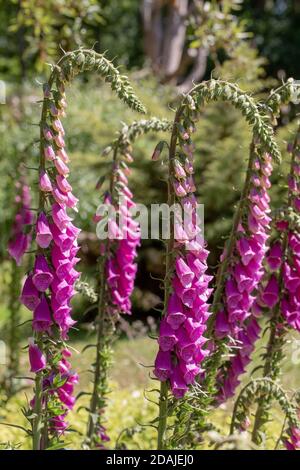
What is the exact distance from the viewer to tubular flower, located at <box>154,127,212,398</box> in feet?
6.86

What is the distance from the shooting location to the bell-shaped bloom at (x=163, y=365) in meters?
2.15

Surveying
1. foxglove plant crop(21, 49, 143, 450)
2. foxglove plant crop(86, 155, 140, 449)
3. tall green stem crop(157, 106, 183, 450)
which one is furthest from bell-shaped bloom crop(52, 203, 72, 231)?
foxglove plant crop(86, 155, 140, 449)

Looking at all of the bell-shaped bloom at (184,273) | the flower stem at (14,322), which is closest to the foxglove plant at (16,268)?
the flower stem at (14,322)

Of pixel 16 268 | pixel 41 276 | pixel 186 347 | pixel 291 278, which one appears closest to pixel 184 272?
pixel 186 347

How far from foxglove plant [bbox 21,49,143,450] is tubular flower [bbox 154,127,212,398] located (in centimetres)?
33

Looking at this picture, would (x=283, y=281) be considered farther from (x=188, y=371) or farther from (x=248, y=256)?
(x=188, y=371)

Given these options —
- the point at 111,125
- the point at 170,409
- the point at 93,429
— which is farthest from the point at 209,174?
the point at 170,409

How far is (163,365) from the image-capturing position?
215 centimetres

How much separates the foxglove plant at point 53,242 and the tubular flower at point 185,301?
1.08 feet

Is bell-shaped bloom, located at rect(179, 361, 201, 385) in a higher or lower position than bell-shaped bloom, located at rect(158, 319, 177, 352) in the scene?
lower

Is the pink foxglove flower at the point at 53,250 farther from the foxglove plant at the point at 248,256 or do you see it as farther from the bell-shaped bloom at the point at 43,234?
the foxglove plant at the point at 248,256

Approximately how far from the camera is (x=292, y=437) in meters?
2.52

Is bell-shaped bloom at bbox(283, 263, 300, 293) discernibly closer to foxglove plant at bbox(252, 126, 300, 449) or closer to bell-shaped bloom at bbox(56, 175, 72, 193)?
foxglove plant at bbox(252, 126, 300, 449)

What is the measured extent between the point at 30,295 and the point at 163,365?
1.64ft
